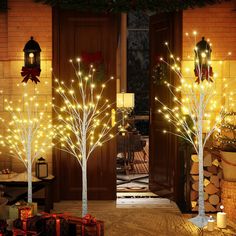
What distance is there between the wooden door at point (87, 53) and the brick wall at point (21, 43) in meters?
0.15

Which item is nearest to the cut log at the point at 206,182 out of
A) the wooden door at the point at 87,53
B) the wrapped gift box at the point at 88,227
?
the wooden door at the point at 87,53

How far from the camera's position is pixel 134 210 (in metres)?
6.53

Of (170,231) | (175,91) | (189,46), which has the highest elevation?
(189,46)

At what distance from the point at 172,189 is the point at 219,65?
6.18 feet

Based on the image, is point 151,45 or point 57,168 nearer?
point 57,168

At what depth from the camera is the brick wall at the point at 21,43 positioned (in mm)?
6918

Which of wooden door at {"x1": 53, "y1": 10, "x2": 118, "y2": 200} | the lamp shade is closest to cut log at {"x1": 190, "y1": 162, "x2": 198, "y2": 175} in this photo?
wooden door at {"x1": 53, "y1": 10, "x2": 118, "y2": 200}

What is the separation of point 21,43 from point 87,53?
36.7 inches

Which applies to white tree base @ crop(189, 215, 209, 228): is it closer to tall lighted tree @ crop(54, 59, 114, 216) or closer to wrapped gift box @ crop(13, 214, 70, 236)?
wrapped gift box @ crop(13, 214, 70, 236)

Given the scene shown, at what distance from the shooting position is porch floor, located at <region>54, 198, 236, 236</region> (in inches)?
217

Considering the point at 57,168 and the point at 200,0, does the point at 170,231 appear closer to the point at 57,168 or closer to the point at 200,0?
the point at 57,168

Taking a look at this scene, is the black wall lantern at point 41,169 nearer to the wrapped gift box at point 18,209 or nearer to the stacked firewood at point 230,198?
the wrapped gift box at point 18,209

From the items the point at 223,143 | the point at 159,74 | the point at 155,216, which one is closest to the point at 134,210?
the point at 155,216

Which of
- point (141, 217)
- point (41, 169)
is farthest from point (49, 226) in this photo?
point (41, 169)
